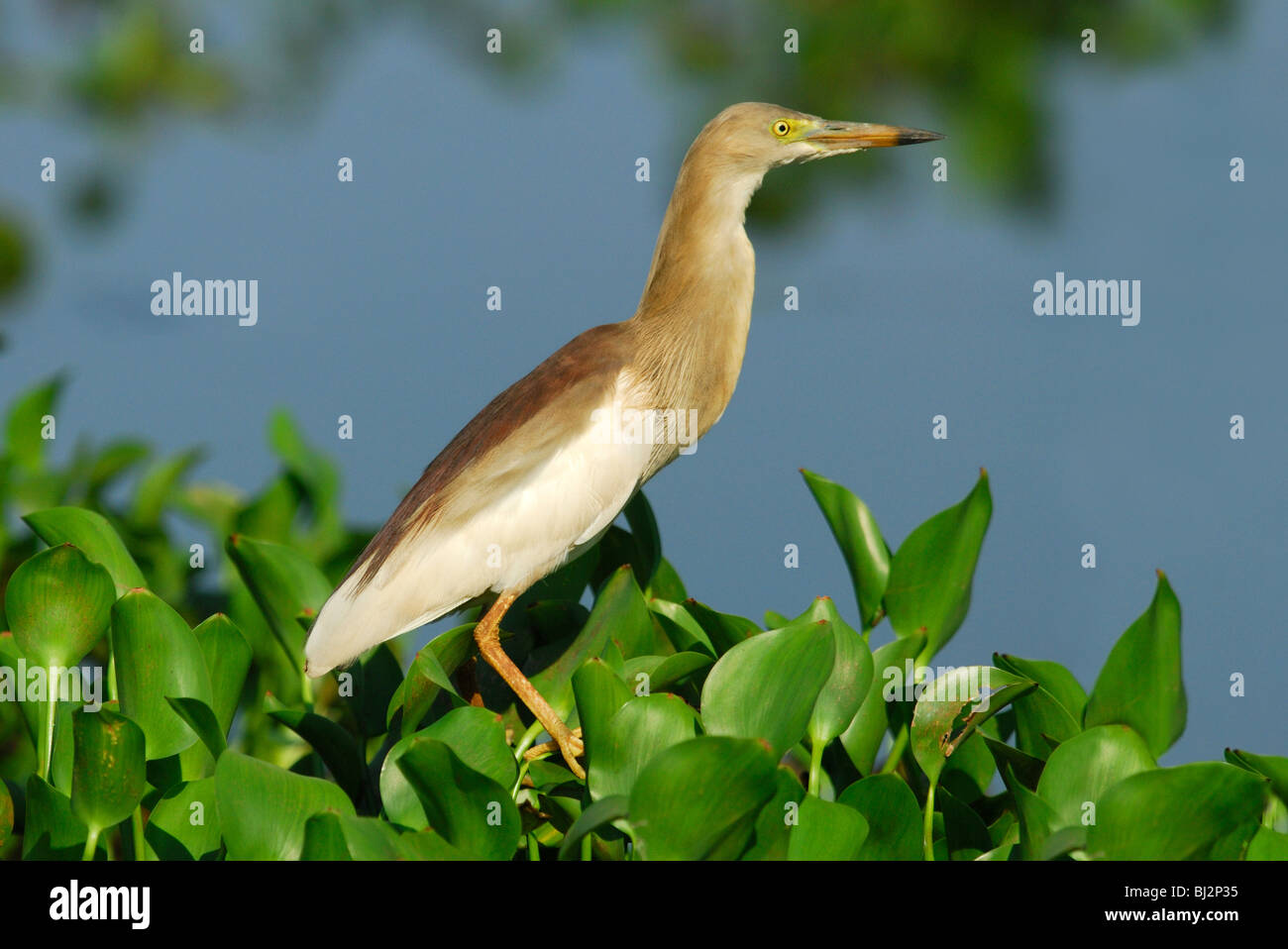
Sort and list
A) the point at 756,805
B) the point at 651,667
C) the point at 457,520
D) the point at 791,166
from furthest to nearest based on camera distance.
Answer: the point at 791,166, the point at 457,520, the point at 651,667, the point at 756,805

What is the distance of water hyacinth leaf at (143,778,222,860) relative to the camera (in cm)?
142

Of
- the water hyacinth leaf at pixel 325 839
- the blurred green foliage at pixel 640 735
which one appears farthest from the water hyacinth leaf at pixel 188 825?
the water hyacinth leaf at pixel 325 839

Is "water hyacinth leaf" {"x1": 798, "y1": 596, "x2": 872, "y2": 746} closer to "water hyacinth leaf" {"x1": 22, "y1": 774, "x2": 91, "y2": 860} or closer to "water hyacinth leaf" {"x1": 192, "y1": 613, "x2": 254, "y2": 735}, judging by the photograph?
"water hyacinth leaf" {"x1": 192, "y1": 613, "x2": 254, "y2": 735}

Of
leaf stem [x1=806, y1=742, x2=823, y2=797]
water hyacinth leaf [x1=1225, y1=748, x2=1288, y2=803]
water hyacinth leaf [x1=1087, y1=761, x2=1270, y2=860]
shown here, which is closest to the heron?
leaf stem [x1=806, y1=742, x2=823, y2=797]

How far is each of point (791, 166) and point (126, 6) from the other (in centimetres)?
152

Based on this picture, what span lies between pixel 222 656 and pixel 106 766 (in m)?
0.29

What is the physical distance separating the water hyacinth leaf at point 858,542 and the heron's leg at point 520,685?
0.46 m

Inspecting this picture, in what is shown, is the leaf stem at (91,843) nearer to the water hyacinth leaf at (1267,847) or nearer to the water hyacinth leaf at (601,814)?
the water hyacinth leaf at (601,814)

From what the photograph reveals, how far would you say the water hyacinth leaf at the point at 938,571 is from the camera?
161 cm

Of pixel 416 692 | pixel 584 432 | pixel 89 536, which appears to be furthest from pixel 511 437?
pixel 89 536

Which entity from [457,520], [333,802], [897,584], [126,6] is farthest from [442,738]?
[126,6]
